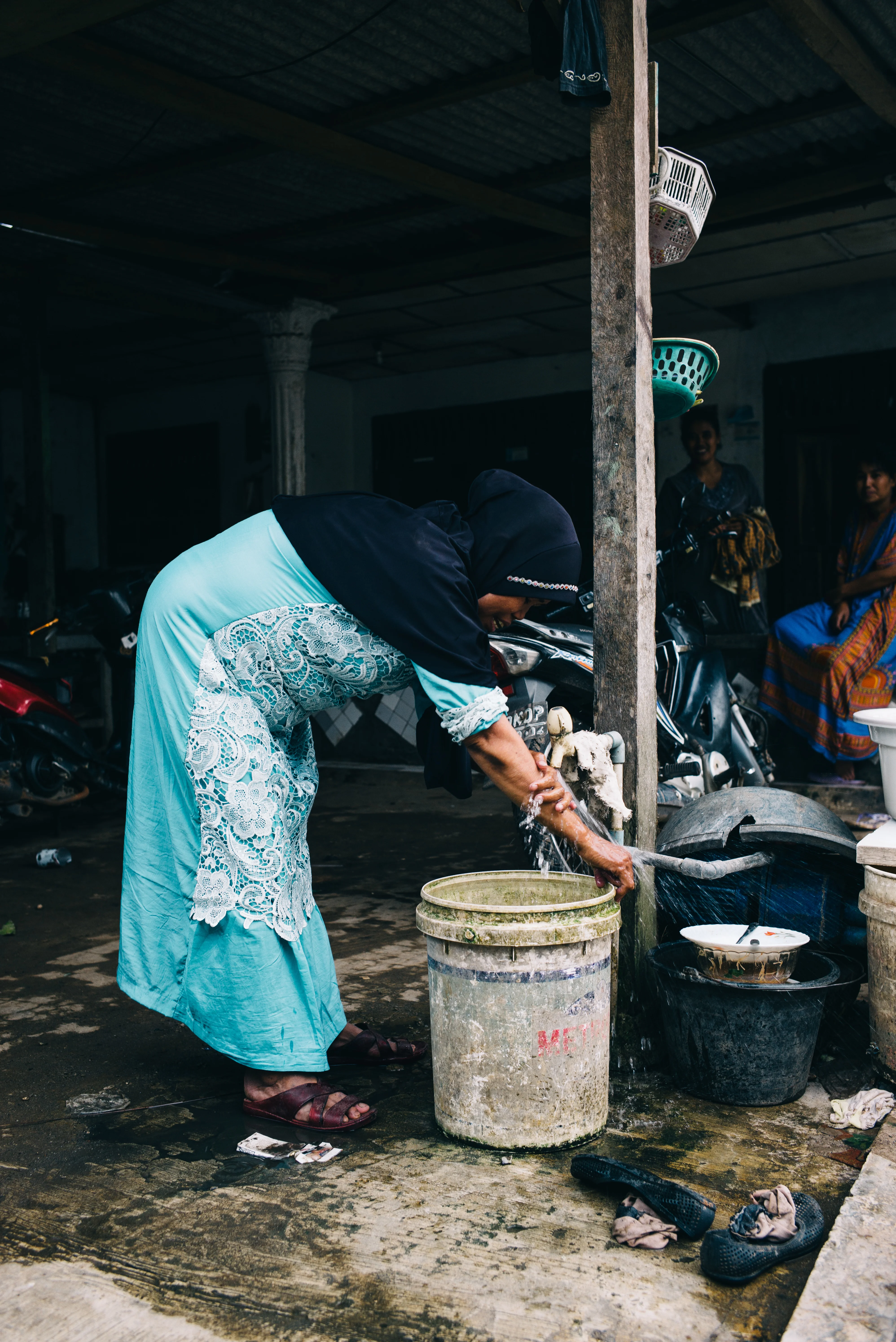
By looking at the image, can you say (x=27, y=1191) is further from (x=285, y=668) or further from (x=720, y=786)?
(x=720, y=786)

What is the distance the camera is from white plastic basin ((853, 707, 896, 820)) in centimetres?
319

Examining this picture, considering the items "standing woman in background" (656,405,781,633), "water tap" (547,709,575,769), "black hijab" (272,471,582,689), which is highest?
"standing woman in background" (656,405,781,633)

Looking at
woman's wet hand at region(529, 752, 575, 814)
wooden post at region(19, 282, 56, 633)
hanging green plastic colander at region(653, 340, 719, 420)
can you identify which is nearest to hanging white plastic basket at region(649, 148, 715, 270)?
hanging green plastic colander at region(653, 340, 719, 420)

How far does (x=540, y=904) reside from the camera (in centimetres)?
298

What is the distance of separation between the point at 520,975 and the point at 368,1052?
805 mm

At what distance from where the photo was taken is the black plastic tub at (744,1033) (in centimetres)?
281

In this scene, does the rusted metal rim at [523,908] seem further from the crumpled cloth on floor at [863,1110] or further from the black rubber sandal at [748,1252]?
the crumpled cloth on floor at [863,1110]

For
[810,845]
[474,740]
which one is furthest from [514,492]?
[810,845]

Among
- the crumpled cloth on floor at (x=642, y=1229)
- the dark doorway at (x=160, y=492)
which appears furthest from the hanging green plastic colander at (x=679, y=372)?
the dark doorway at (x=160, y=492)

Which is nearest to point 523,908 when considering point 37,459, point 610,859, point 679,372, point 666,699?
point 610,859

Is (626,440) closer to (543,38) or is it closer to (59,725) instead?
(543,38)

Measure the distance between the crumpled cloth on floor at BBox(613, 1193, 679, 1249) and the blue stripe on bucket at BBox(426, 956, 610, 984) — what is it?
0.50 m

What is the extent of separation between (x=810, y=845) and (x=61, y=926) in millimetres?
3029

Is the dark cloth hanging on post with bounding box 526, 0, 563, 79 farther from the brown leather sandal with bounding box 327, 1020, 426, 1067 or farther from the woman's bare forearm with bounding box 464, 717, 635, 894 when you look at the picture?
the brown leather sandal with bounding box 327, 1020, 426, 1067
